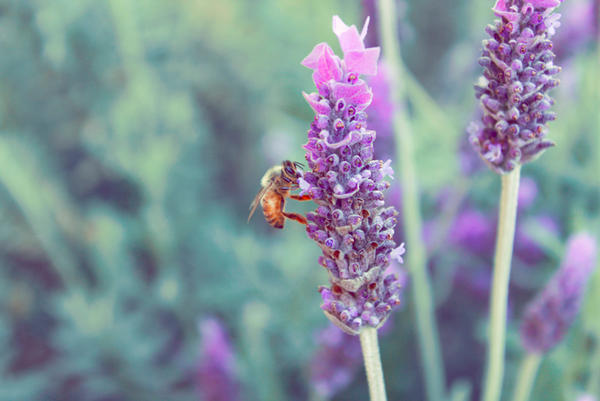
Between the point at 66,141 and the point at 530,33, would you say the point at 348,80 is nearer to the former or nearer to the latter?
the point at 530,33

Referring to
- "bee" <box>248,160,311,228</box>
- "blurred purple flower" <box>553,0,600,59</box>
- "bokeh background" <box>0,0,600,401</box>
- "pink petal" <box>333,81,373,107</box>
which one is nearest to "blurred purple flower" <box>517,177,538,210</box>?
"bokeh background" <box>0,0,600,401</box>

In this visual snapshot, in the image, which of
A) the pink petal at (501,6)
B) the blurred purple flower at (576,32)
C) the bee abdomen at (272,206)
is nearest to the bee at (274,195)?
the bee abdomen at (272,206)

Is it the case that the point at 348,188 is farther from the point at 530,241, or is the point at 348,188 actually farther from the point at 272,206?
the point at 530,241

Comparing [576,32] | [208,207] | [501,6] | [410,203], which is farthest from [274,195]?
[208,207]

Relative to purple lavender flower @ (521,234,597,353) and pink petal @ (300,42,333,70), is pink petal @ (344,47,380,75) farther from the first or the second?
purple lavender flower @ (521,234,597,353)

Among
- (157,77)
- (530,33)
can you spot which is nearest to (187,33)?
(157,77)

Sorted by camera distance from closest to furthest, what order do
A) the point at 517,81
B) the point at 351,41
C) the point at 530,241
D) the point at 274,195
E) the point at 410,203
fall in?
the point at 351,41 → the point at 517,81 → the point at 274,195 → the point at 410,203 → the point at 530,241

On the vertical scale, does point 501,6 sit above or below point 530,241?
below
